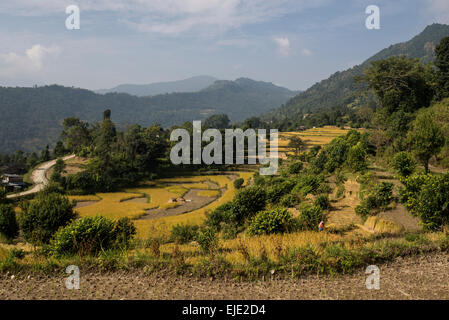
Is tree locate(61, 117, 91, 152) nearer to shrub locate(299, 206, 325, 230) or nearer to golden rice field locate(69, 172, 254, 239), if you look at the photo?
golden rice field locate(69, 172, 254, 239)

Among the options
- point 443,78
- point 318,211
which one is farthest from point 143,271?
point 443,78

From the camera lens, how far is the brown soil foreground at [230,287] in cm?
575

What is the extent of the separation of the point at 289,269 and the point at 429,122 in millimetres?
15652

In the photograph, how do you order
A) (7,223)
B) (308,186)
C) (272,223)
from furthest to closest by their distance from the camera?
1. (308,186)
2. (7,223)
3. (272,223)

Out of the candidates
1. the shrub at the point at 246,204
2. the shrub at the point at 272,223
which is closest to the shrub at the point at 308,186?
the shrub at the point at 246,204

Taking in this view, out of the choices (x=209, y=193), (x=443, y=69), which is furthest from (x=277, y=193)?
(x=443, y=69)

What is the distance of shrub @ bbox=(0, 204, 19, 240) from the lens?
18.0 metres

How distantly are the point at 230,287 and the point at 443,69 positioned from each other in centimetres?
4970

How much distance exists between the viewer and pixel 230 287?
606 cm

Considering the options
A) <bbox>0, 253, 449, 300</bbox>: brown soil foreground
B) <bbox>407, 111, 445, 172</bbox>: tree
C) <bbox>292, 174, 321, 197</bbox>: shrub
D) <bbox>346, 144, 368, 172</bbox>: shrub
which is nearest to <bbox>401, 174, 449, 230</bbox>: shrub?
<bbox>0, 253, 449, 300</bbox>: brown soil foreground

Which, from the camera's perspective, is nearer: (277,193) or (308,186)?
(308,186)

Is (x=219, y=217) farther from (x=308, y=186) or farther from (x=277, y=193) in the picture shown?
(x=308, y=186)

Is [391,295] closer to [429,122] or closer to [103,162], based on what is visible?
[429,122]
